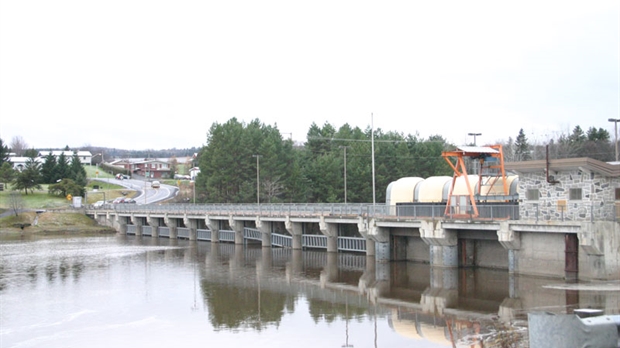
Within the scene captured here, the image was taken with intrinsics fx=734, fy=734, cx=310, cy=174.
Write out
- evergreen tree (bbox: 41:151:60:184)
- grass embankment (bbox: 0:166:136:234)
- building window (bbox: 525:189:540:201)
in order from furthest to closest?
evergreen tree (bbox: 41:151:60:184) → grass embankment (bbox: 0:166:136:234) → building window (bbox: 525:189:540:201)

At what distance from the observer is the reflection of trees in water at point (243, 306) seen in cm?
2909

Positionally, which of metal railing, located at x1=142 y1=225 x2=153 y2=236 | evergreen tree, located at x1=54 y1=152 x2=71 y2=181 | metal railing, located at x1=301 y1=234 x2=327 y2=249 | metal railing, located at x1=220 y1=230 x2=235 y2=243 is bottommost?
metal railing, located at x1=142 y1=225 x2=153 y2=236

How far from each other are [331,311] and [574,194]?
45.1ft

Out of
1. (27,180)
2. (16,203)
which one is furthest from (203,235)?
(27,180)

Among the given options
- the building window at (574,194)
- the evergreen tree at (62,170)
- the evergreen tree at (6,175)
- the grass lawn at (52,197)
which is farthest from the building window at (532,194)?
the evergreen tree at (62,170)

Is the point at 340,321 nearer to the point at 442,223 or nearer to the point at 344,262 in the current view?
the point at 442,223

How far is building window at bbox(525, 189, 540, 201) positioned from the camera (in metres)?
37.6

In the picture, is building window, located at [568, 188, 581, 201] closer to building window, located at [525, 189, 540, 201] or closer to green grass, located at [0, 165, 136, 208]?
building window, located at [525, 189, 540, 201]

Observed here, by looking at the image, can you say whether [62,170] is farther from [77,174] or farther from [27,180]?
[27,180]

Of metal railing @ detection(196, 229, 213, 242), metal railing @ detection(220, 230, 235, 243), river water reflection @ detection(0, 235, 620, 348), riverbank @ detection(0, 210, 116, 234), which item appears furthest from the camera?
riverbank @ detection(0, 210, 116, 234)

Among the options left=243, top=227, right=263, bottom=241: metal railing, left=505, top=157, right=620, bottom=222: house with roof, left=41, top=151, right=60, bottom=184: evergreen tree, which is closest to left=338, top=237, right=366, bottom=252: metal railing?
left=243, top=227, right=263, bottom=241: metal railing

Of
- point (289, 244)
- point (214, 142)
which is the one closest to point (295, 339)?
point (289, 244)

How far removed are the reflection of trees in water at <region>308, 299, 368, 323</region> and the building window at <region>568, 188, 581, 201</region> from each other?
12.2 metres

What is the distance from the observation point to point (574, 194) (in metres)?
35.8
